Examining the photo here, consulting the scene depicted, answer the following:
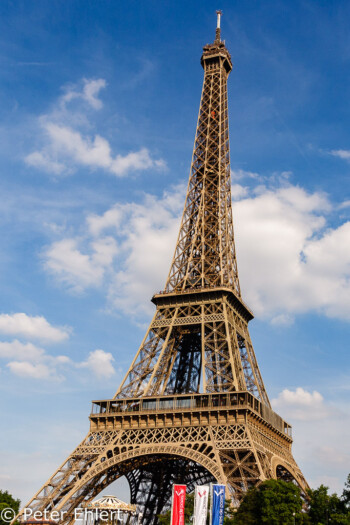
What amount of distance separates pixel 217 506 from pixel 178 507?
254 centimetres

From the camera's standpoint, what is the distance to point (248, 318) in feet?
211

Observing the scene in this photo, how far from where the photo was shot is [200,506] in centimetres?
3656

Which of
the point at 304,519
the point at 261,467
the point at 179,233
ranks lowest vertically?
the point at 304,519

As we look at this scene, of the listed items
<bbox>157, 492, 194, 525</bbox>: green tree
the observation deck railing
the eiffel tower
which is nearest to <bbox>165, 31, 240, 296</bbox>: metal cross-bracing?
the eiffel tower

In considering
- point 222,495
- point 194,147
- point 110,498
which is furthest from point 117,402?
point 194,147

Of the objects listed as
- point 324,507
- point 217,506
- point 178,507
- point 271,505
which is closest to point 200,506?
point 217,506

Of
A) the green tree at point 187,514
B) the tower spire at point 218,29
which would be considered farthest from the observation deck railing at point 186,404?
the tower spire at point 218,29

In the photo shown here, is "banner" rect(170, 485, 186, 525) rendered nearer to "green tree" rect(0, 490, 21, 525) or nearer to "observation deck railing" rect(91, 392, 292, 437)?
"observation deck railing" rect(91, 392, 292, 437)

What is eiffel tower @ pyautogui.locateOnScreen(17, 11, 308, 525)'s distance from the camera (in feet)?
157

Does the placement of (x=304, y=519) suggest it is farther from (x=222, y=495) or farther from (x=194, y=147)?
(x=194, y=147)

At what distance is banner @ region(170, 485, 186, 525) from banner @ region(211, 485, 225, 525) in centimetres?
197

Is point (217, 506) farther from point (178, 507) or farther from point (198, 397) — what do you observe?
point (198, 397)

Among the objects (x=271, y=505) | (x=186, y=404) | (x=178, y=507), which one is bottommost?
(x=178, y=507)

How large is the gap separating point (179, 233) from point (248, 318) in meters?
11.8
